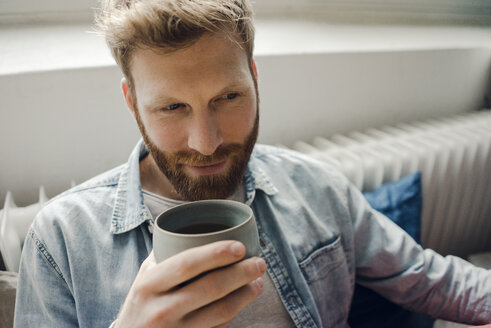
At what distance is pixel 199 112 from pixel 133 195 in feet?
0.81

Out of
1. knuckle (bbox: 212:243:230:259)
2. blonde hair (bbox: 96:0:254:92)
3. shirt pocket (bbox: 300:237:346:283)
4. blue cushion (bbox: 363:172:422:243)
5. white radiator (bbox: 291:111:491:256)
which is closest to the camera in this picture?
knuckle (bbox: 212:243:230:259)

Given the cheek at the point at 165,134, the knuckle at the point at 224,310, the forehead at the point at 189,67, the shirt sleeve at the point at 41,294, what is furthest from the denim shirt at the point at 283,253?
the knuckle at the point at 224,310

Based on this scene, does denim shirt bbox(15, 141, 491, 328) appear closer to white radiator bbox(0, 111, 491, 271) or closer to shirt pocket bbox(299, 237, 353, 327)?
shirt pocket bbox(299, 237, 353, 327)

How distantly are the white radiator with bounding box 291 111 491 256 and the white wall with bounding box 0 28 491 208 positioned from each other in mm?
107

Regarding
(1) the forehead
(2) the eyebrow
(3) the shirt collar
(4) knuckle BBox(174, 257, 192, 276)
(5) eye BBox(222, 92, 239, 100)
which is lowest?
(3) the shirt collar

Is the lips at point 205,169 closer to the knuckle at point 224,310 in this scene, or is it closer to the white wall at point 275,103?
the knuckle at point 224,310

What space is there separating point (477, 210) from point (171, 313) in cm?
171

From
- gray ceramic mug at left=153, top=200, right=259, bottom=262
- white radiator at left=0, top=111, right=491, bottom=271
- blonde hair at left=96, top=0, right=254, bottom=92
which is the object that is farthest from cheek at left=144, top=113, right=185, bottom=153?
white radiator at left=0, top=111, right=491, bottom=271

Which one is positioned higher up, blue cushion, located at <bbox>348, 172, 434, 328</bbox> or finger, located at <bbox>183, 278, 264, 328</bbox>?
finger, located at <bbox>183, 278, 264, 328</bbox>

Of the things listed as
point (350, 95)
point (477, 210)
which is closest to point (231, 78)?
point (350, 95)

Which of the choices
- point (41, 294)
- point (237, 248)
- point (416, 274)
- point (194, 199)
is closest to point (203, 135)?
point (194, 199)

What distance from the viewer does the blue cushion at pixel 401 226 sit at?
1054 mm

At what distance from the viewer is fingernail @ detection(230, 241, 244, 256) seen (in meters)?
0.35

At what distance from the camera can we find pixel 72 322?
660mm
